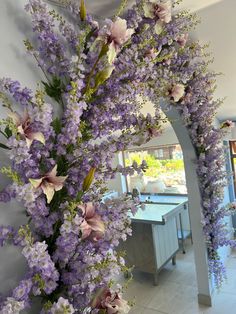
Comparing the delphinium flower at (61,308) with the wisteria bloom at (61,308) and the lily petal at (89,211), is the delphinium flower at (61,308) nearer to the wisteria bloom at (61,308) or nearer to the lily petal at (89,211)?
the wisteria bloom at (61,308)

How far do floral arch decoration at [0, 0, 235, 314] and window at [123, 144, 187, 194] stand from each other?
4505 millimetres

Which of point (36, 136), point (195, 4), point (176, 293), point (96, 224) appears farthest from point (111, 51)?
point (176, 293)

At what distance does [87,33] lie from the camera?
3.63ft

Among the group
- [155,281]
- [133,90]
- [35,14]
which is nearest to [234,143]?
[155,281]

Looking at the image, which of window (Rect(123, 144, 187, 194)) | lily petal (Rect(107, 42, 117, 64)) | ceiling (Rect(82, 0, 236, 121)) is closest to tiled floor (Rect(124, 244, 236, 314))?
window (Rect(123, 144, 187, 194))

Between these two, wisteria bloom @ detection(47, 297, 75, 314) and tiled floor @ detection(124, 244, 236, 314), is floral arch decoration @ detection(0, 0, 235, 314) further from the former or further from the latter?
tiled floor @ detection(124, 244, 236, 314)

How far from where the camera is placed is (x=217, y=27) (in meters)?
2.07

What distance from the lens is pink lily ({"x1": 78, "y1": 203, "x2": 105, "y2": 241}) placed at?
36.6 inches

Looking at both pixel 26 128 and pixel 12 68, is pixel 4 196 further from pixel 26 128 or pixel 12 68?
pixel 12 68

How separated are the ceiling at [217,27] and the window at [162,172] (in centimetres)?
289

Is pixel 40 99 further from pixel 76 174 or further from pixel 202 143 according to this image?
pixel 202 143

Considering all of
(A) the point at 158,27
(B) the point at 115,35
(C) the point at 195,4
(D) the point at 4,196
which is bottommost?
(D) the point at 4,196

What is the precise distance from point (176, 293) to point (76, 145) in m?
3.32

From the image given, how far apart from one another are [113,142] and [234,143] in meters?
4.62
